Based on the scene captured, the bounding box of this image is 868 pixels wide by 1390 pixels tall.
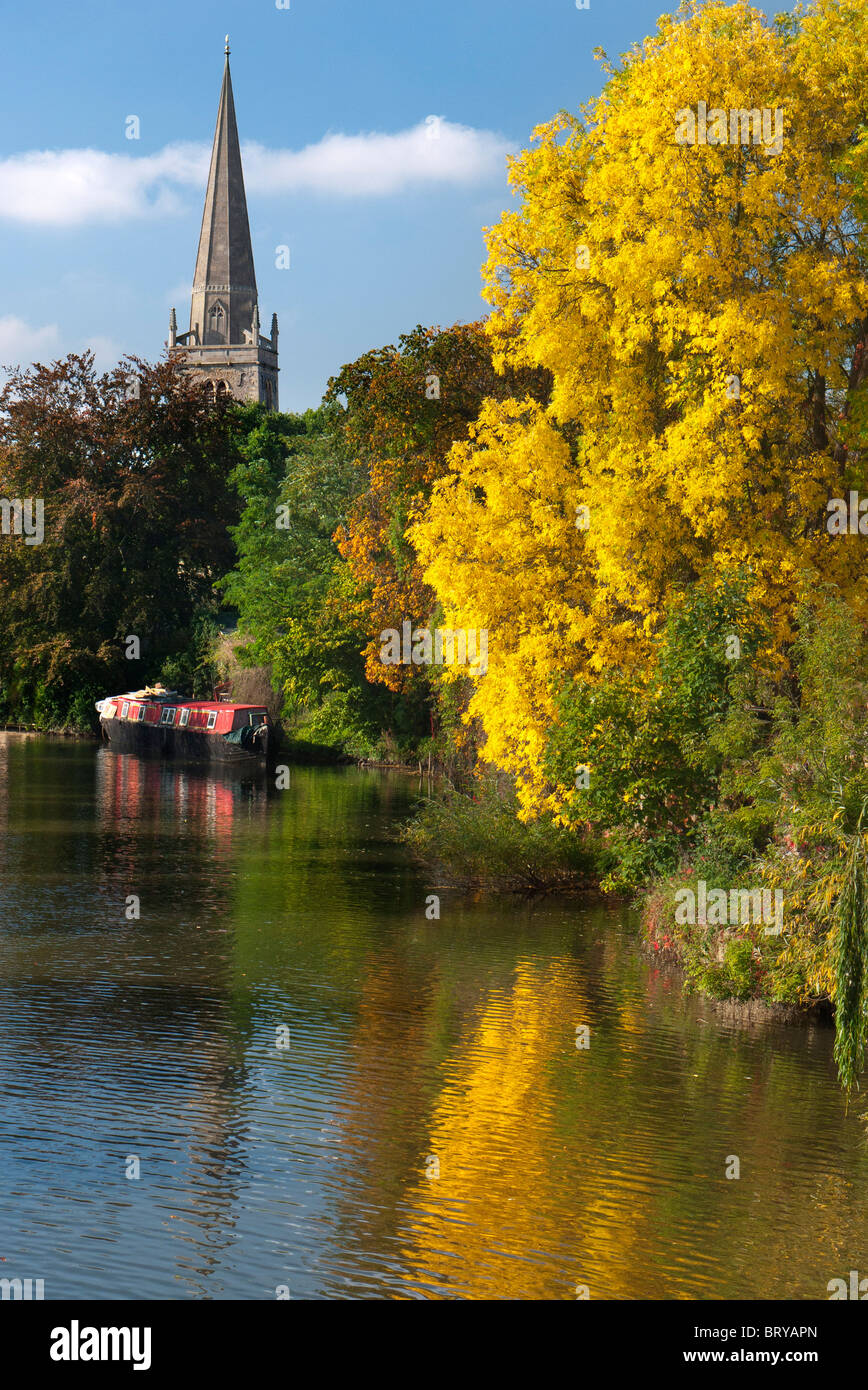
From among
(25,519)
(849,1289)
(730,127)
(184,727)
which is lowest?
(849,1289)

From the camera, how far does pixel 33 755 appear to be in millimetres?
56844

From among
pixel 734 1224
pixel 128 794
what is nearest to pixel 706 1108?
pixel 734 1224

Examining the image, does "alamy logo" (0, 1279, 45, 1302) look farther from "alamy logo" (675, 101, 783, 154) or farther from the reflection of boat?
the reflection of boat

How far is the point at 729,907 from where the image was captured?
19453 mm

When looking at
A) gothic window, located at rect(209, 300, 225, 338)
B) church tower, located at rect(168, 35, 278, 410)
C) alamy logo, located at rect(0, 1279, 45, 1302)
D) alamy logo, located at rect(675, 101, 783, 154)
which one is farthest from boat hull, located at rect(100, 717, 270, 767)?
gothic window, located at rect(209, 300, 225, 338)

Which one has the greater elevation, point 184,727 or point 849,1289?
point 184,727

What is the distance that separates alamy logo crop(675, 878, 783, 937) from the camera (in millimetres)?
18031

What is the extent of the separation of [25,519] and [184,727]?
20547 millimetres

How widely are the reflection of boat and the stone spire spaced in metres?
74.2

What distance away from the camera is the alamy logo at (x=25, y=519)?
69.4 m
